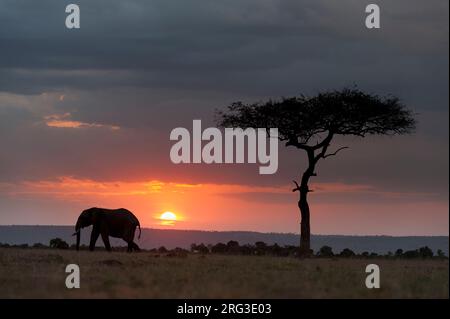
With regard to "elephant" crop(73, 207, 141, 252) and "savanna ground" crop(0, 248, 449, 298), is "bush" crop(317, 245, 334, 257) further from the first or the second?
"savanna ground" crop(0, 248, 449, 298)

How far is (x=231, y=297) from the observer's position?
67.6 ft

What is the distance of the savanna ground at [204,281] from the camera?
845 inches

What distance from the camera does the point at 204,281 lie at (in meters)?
24.5

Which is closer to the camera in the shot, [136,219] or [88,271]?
[88,271]

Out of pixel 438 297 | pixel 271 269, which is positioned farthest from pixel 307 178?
pixel 438 297

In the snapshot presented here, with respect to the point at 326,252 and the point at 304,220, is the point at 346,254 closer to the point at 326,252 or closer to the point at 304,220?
the point at 326,252

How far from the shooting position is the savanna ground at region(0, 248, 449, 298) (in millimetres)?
21469

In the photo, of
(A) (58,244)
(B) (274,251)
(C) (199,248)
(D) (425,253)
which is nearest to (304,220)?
(B) (274,251)

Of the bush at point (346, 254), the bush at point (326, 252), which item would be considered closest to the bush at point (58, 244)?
the bush at point (326, 252)

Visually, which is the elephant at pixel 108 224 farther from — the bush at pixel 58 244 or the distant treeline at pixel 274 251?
the bush at pixel 58 244

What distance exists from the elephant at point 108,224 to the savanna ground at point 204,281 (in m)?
13.9

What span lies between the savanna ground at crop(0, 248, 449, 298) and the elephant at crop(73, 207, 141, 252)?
13941mm
